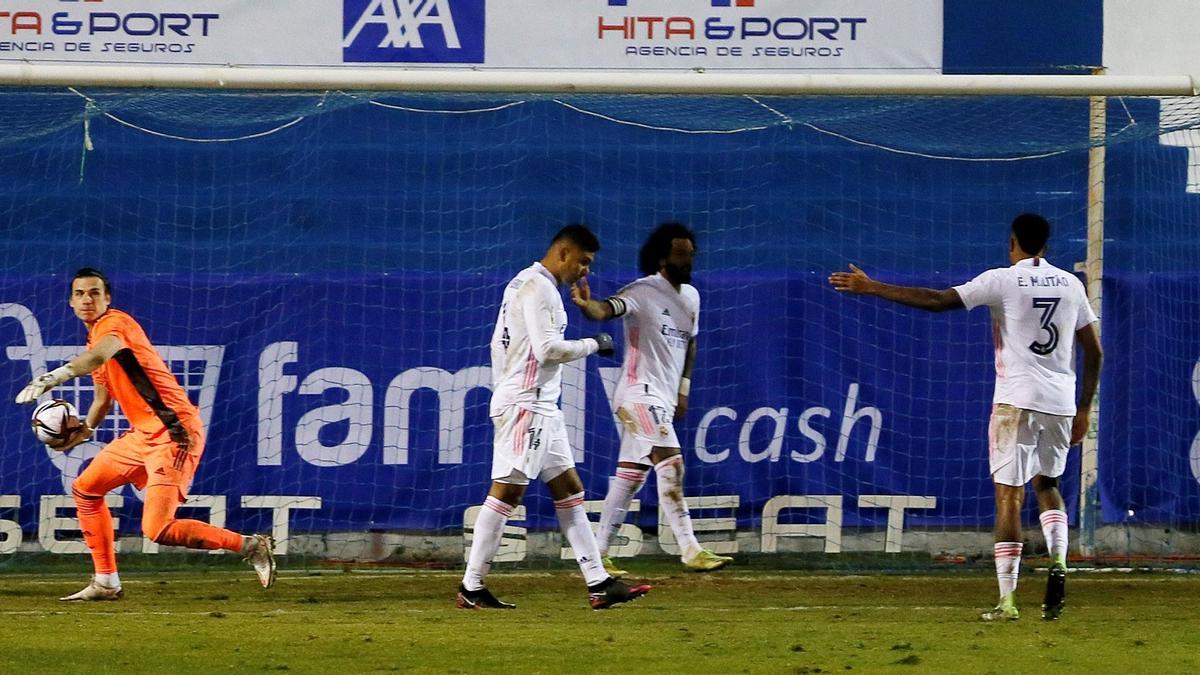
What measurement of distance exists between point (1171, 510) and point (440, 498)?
16.2 ft

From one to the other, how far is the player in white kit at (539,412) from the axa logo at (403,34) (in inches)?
185

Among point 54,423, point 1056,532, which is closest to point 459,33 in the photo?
point 54,423

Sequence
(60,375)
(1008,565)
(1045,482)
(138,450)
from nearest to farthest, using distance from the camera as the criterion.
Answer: (1008,565)
(60,375)
(1045,482)
(138,450)

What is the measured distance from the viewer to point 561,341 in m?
8.94

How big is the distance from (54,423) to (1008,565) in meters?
5.08

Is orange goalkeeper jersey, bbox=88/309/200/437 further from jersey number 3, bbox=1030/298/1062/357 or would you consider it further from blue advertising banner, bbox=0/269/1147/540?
jersey number 3, bbox=1030/298/1062/357

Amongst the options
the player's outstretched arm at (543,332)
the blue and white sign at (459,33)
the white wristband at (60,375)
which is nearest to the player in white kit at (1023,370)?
the player's outstretched arm at (543,332)

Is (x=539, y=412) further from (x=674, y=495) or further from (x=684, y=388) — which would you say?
(x=684, y=388)

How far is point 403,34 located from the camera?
1333cm

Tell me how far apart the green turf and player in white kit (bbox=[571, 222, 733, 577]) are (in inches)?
22.4

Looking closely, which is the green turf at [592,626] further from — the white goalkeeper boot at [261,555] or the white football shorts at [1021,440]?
the white football shorts at [1021,440]

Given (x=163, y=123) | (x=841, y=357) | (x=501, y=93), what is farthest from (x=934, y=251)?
(x=163, y=123)

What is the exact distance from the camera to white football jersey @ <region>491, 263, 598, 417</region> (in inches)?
351

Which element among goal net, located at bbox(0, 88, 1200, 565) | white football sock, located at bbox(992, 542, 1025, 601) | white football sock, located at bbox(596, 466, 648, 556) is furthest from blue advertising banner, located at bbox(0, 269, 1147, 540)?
white football sock, located at bbox(992, 542, 1025, 601)
